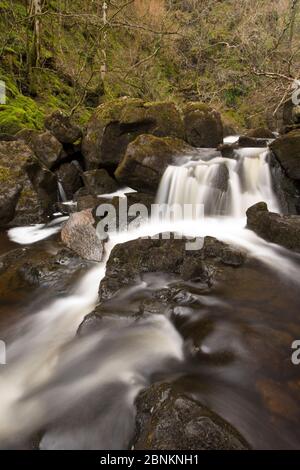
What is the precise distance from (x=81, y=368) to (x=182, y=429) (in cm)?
142

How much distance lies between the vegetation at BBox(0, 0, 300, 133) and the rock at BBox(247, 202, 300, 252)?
6488mm

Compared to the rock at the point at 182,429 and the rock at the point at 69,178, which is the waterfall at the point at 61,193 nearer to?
the rock at the point at 69,178

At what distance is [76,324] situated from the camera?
404 cm

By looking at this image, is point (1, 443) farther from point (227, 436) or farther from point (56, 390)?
point (227, 436)

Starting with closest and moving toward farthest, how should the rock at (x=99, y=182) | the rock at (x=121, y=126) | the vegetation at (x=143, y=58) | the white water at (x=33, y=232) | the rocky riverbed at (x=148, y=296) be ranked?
1. the rocky riverbed at (x=148, y=296)
2. the white water at (x=33, y=232)
3. the rock at (x=99, y=182)
4. the rock at (x=121, y=126)
5. the vegetation at (x=143, y=58)

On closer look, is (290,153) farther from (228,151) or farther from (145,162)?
(145,162)

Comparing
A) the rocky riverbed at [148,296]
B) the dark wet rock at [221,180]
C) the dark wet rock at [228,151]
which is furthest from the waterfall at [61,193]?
the dark wet rock at [228,151]

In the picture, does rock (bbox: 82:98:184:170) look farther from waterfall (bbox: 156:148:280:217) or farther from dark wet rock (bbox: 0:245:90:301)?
dark wet rock (bbox: 0:245:90:301)

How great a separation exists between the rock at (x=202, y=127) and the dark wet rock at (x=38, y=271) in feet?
20.8

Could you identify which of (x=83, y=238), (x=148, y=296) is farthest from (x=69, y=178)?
(x=148, y=296)

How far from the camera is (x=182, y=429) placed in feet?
6.93

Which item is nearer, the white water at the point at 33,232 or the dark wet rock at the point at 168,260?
the dark wet rock at the point at 168,260

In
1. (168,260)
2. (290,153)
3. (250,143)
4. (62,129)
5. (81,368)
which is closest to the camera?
(81,368)

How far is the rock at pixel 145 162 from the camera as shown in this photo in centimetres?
768
